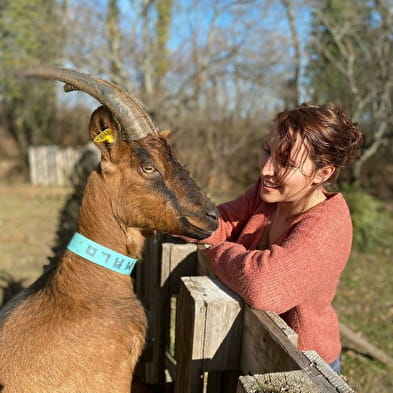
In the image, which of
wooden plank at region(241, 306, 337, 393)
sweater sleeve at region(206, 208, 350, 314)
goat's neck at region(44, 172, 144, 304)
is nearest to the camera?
wooden plank at region(241, 306, 337, 393)

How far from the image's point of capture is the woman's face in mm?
1951

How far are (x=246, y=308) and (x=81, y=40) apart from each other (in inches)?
454

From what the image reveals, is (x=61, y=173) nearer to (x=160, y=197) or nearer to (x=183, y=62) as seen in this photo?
(x=183, y=62)

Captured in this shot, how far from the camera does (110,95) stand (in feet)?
6.69

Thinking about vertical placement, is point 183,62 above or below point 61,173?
above

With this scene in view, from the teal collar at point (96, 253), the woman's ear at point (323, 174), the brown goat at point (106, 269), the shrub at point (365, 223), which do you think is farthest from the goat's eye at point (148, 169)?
the shrub at point (365, 223)

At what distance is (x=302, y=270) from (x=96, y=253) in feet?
3.68

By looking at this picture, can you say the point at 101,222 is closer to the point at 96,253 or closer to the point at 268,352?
the point at 96,253

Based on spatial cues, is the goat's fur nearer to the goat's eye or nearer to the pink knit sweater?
the goat's eye

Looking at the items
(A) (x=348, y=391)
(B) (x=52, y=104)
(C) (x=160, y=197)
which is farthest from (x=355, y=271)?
(B) (x=52, y=104)

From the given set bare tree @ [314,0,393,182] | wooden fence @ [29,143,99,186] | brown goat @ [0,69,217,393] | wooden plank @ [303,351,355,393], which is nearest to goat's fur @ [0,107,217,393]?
brown goat @ [0,69,217,393]

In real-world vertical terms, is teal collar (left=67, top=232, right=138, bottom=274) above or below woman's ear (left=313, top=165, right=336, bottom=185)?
below

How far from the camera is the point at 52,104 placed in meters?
19.2

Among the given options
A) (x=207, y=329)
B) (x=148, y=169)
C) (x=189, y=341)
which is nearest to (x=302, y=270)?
(x=207, y=329)
